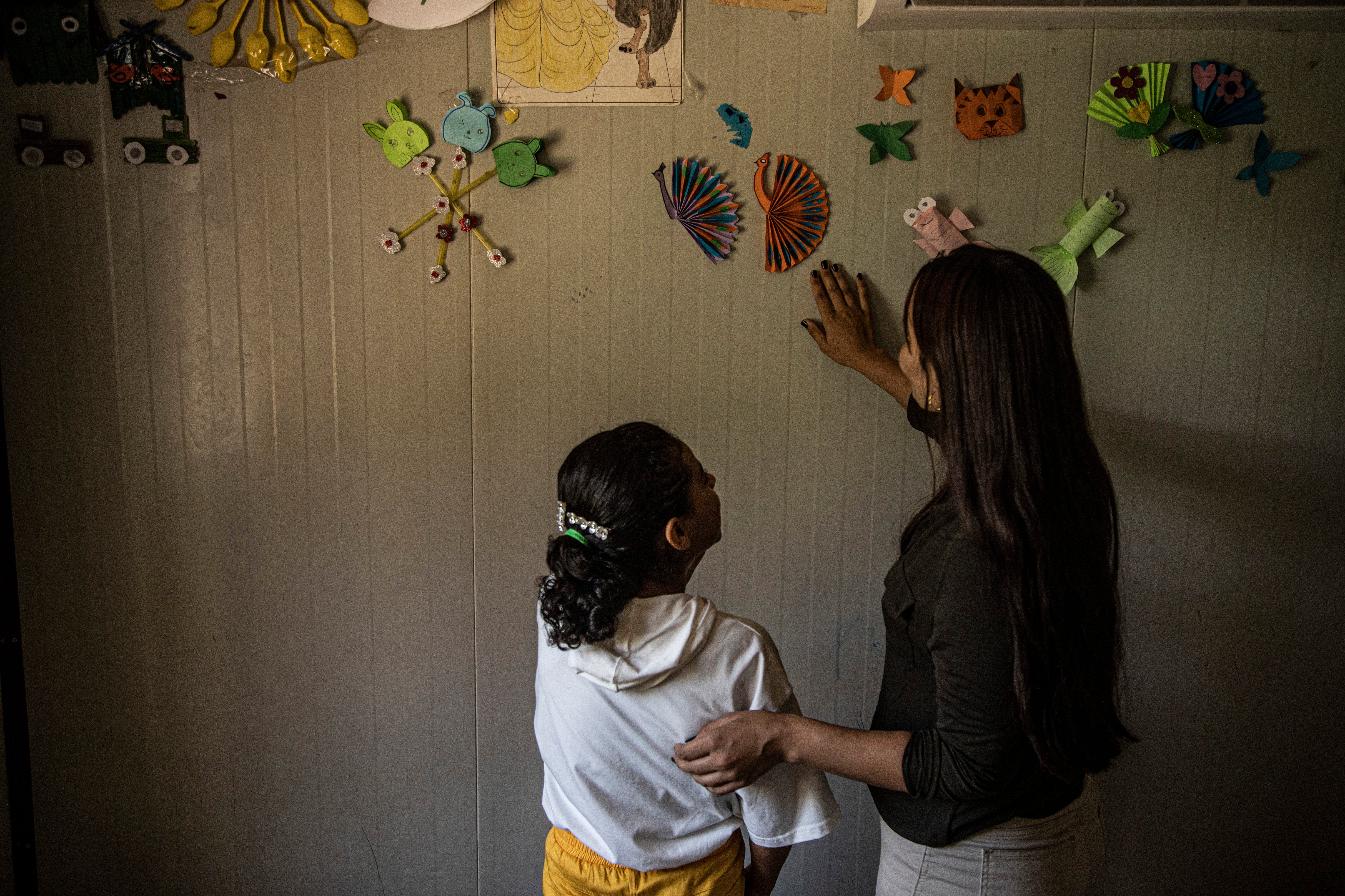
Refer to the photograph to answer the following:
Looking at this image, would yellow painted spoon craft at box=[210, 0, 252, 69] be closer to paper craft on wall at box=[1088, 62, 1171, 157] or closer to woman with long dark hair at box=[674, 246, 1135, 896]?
woman with long dark hair at box=[674, 246, 1135, 896]

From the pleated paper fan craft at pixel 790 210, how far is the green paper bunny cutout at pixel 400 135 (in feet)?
2.15

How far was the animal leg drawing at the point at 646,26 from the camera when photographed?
4.88ft

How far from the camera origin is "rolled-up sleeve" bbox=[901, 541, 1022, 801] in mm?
894

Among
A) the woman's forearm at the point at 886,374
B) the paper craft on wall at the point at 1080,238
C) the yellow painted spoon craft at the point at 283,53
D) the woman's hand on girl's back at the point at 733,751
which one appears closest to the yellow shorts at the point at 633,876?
the woman's hand on girl's back at the point at 733,751

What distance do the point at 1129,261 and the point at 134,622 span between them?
2.17 m

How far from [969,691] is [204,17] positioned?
5.71 feet

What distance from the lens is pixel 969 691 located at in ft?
2.96

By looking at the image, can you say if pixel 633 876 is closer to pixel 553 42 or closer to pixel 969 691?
pixel 969 691

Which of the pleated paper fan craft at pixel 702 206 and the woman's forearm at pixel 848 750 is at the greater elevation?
the pleated paper fan craft at pixel 702 206

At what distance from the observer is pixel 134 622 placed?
5.26 feet

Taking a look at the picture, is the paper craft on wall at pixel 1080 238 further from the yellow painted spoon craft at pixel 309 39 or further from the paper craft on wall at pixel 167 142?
the paper craft on wall at pixel 167 142

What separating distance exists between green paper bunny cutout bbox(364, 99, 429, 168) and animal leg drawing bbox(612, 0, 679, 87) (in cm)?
42

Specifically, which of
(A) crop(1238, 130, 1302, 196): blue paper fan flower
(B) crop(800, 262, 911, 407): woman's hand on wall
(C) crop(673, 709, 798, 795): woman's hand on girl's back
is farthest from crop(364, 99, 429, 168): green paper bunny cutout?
(A) crop(1238, 130, 1302, 196): blue paper fan flower

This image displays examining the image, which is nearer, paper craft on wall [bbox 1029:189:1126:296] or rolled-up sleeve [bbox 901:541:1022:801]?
rolled-up sleeve [bbox 901:541:1022:801]
